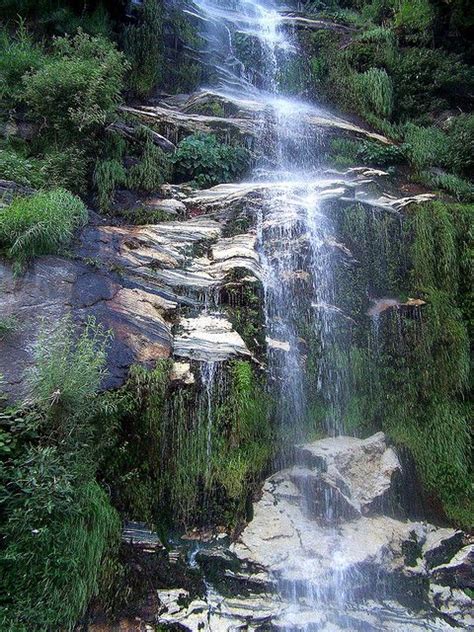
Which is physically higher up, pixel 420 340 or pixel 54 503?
pixel 420 340

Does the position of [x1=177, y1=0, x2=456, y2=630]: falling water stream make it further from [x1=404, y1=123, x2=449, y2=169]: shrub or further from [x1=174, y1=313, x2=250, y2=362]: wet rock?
[x1=404, y1=123, x2=449, y2=169]: shrub

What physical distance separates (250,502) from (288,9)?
14.5 m

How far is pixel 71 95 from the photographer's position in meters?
7.20

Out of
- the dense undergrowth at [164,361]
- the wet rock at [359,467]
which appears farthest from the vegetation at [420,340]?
the wet rock at [359,467]

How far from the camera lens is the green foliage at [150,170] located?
764 centimetres

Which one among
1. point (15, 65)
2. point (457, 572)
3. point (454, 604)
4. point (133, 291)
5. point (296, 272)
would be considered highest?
point (15, 65)

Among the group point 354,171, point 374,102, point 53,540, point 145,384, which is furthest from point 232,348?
point 374,102

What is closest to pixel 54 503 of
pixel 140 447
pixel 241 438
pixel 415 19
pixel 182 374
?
pixel 140 447

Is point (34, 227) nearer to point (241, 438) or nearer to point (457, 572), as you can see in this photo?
point (241, 438)

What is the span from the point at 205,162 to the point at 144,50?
3.60 meters

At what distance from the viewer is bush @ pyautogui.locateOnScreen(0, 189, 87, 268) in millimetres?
5207

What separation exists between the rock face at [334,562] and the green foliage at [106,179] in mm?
4426

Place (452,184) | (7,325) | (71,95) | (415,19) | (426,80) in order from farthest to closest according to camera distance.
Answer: (415,19)
(426,80)
(452,184)
(71,95)
(7,325)

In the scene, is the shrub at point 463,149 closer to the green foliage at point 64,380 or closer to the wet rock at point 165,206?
the wet rock at point 165,206
